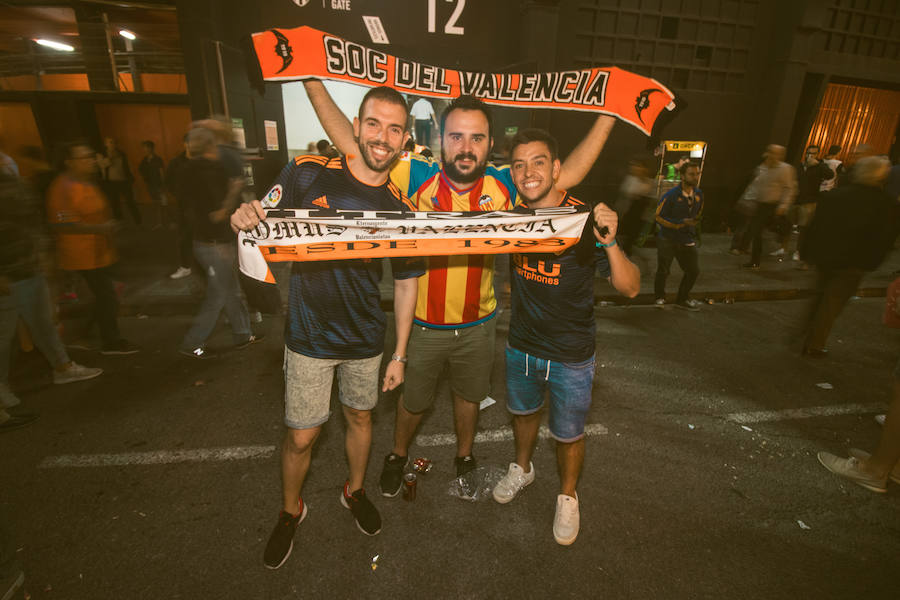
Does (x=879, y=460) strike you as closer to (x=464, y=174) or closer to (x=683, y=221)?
(x=464, y=174)

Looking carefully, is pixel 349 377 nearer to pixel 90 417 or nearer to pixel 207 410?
pixel 207 410

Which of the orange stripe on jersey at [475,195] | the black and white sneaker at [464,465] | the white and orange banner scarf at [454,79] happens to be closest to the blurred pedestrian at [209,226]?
the white and orange banner scarf at [454,79]

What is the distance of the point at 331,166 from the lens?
2426 millimetres

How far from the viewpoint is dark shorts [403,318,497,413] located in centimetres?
288

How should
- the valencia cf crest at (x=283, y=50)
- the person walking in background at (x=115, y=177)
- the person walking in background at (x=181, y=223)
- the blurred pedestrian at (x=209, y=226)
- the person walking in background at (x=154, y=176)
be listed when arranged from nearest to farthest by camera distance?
the valencia cf crest at (x=283, y=50) → the blurred pedestrian at (x=209, y=226) → the person walking in background at (x=181, y=223) → the person walking in background at (x=154, y=176) → the person walking in background at (x=115, y=177)

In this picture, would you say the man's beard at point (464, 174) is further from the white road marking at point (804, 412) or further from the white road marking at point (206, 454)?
the white road marking at point (804, 412)

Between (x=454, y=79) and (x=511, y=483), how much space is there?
2.99m

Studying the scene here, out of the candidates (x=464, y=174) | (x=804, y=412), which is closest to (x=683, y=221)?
(x=804, y=412)

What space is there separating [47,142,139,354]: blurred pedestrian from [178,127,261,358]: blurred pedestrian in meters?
0.79

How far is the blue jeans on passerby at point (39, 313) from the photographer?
384cm

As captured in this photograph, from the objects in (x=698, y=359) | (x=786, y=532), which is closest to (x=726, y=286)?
(x=698, y=359)

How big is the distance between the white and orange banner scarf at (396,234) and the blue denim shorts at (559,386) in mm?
714

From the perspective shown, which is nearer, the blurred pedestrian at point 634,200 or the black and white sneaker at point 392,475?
the black and white sneaker at point 392,475

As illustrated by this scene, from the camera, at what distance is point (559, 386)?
265 centimetres
